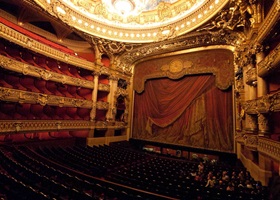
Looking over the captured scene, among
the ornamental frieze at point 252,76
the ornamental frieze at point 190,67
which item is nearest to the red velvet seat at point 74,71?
the ornamental frieze at point 190,67

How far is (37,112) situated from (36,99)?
1.35 m

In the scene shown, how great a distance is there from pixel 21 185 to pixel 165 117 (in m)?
9.16

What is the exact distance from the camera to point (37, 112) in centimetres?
859

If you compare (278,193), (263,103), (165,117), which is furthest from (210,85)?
(278,193)

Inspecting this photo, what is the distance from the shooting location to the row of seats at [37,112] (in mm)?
7270

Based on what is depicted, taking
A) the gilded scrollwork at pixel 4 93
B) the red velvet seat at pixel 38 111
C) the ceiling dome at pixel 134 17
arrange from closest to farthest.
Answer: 1. the gilded scrollwork at pixel 4 93
2. the ceiling dome at pixel 134 17
3. the red velvet seat at pixel 38 111

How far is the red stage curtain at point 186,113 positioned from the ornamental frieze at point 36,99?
425cm

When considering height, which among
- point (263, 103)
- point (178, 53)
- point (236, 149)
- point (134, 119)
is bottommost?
point (236, 149)

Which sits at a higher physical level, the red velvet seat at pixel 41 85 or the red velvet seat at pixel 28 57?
the red velvet seat at pixel 28 57

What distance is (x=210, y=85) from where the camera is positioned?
9.75 metres

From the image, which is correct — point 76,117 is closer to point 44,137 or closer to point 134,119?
point 44,137

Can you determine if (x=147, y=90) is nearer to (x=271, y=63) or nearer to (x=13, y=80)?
(x=13, y=80)

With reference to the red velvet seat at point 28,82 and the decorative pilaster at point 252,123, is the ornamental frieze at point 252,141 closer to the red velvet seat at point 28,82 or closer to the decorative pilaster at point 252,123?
the decorative pilaster at point 252,123

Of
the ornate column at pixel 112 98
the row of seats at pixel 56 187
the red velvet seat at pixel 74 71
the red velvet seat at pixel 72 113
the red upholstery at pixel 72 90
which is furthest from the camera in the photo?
the ornate column at pixel 112 98
